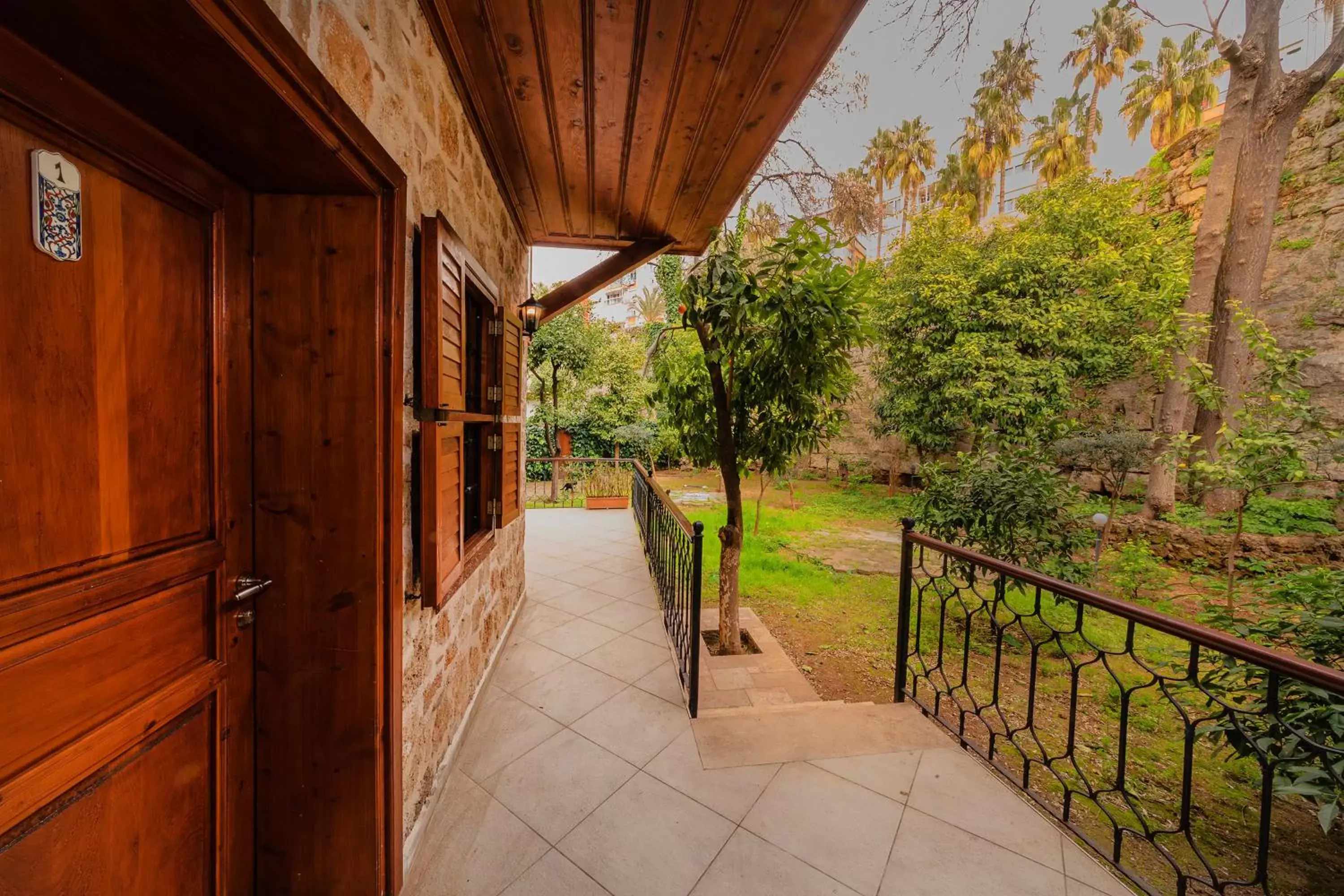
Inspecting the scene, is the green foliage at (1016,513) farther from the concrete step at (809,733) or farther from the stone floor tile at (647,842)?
the stone floor tile at (647,842)

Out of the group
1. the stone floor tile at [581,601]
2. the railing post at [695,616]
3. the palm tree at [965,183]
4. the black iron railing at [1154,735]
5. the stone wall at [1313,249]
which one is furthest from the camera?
the palm tree at [965,183]

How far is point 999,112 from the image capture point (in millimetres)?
11555

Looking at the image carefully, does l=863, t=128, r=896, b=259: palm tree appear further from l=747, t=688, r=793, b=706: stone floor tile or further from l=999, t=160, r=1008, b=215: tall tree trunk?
l=747, t=688, r=793, b=706: stone floor tile

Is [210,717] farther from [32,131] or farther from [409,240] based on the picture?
[409,240]

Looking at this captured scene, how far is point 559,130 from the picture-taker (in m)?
2.05

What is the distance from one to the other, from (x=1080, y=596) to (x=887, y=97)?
162 inches

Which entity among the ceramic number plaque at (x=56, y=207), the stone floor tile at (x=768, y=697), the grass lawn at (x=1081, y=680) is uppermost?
the ceramic number plaque at (x=56, y=207)

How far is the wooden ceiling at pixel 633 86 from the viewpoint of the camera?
145 centimetres

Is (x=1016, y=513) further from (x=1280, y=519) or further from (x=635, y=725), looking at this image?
(x=1280, y=519)

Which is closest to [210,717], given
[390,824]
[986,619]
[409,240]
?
[390,824]

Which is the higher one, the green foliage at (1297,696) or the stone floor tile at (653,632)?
the green foliage at (1297,696)

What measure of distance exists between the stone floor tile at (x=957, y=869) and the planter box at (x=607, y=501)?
5.96 m

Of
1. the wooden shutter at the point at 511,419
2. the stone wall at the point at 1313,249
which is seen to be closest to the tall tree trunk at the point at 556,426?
the stone wall at the point at 1313,249

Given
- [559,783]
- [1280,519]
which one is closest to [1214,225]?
[1280,519]
